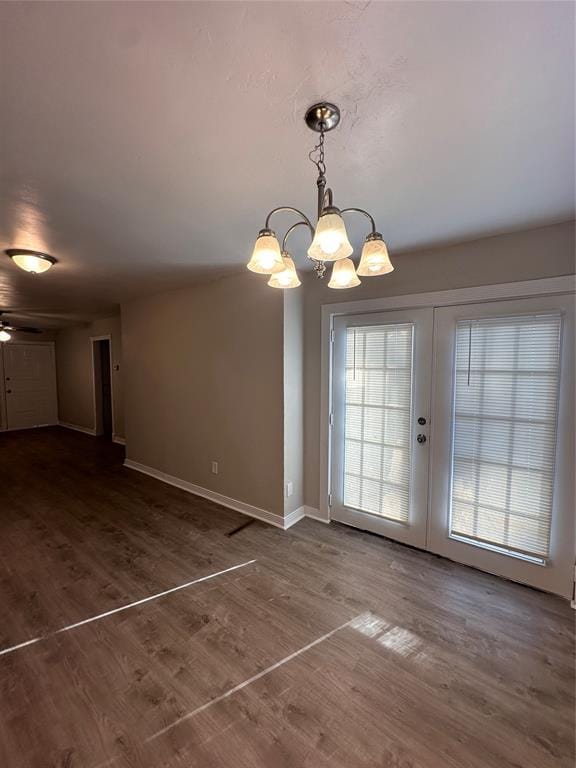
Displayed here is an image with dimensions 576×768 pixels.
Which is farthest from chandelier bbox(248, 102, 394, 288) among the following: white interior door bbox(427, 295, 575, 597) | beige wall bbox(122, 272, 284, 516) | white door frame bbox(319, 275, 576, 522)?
beige wall bbox(122, 272, 284, 516)

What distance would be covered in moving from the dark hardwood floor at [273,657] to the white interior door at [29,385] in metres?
5.81

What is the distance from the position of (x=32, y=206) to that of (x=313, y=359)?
2258 mm

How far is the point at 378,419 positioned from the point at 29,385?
834cm

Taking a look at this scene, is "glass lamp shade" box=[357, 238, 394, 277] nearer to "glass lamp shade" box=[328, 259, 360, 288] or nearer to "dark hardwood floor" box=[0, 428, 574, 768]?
"glass lamp shade" box=[328, 259, 360, 288]

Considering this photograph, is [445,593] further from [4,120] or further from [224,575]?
[4,120]

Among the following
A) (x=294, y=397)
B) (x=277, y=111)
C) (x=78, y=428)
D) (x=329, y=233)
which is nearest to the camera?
(x=329, y=233)

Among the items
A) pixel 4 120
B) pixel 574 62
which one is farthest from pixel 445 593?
pixel 4 120

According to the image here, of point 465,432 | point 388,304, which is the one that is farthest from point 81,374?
point 465,432

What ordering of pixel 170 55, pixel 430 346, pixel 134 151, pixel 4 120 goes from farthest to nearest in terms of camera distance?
pixel 430 346 < pixel 134 151 < pixel 4 120 < pixel 170 55

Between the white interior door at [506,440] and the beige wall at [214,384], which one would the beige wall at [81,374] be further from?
the white interior door at [506,440]

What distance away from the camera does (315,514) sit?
316cm

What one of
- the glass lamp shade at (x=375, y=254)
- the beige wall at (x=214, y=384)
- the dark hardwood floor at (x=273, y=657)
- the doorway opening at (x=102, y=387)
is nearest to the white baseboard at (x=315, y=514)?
the dark hardwood floor at (x=273, y=657)

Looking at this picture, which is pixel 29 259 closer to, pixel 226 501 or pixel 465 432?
pixel 226 501

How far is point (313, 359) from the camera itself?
3.07 meters
